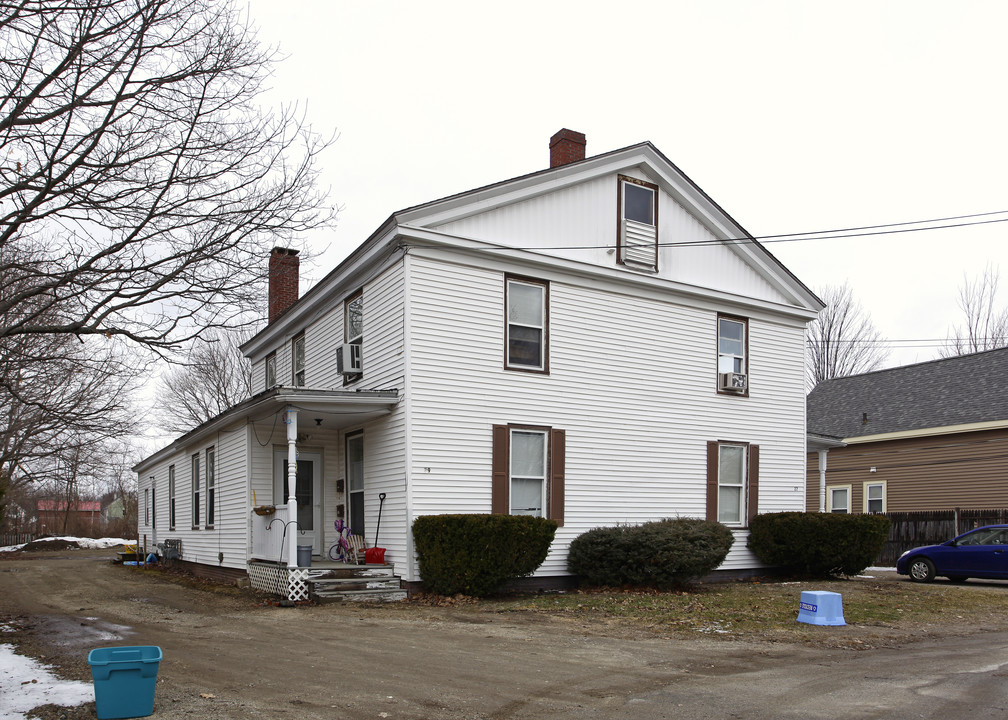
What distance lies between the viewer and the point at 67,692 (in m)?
7.46

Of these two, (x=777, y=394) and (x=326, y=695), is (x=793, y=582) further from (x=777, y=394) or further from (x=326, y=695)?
(x=326, y=695)

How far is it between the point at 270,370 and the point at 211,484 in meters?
4.07

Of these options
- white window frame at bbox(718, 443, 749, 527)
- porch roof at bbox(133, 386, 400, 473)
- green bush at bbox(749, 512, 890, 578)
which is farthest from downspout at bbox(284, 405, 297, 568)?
green bush at bbox(749, 512, 890, 578)

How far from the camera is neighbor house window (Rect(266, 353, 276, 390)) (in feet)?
76.9

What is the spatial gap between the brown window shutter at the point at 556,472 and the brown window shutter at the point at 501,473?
0.95m

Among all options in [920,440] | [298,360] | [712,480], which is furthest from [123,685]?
[920,440]

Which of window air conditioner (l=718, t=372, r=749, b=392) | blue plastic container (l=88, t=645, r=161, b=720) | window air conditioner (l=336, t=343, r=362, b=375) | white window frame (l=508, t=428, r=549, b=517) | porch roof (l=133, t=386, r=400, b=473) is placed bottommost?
blue plastic container (l=88, t=645, r=161, b=720)

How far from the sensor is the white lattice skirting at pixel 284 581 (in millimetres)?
14125

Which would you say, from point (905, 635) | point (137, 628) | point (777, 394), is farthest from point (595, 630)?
point (777, 394)

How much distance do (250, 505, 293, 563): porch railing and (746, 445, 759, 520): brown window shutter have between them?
1014 centimetres

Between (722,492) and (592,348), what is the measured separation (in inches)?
187

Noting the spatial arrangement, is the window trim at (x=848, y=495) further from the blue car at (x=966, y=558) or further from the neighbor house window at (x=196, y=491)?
the neighbor house window at (x=196, y=491)

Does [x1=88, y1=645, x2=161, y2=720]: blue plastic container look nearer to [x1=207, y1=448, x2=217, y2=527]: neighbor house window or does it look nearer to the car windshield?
[x1=207, y1=448, x2=217, y2=527]: neighbor house window

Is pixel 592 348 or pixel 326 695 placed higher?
pixel 592 348
